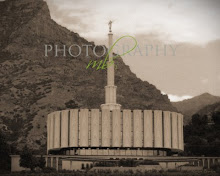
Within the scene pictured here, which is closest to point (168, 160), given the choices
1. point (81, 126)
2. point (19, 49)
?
point (81, 126)

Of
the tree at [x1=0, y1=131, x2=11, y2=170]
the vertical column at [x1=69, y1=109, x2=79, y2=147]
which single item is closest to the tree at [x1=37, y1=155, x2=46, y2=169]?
the tree at [x1=0, y1=131, x2=11, y2=170]

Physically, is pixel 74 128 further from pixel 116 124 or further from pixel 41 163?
pixel 41 163

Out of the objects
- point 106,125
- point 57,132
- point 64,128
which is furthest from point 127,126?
point 57,132

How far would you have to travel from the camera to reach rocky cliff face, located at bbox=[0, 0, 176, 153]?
142750 mm

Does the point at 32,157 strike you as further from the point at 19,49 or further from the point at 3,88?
the point at 19,49

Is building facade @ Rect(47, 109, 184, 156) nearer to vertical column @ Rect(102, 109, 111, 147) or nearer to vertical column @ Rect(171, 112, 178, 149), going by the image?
vertical column @ Rect(102, 109, 111, 147)

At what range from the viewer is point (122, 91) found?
569 feet

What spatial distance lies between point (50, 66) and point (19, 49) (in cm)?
1323

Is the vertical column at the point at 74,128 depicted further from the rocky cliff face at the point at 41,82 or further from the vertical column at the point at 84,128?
the rocky cliff face at the point at 41,82

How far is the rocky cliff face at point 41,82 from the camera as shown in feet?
468

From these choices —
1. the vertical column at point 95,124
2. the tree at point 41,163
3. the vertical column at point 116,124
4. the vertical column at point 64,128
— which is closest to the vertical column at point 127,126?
the vertical column at point 116,124

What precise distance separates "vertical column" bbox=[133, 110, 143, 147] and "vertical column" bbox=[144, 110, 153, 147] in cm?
68

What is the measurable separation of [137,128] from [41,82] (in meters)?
91.1

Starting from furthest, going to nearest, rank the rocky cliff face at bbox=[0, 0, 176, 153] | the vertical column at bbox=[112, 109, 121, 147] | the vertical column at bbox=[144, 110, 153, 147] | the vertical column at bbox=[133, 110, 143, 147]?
the rocky cliff face at bbox=[0, 0, 176, 153], the vertical column at bbox=[144, 110, 153, 147], the vertical column at bbox=[133, 110, 143, 147], the vertical column at bbox=[112, 109, 121, 147]
